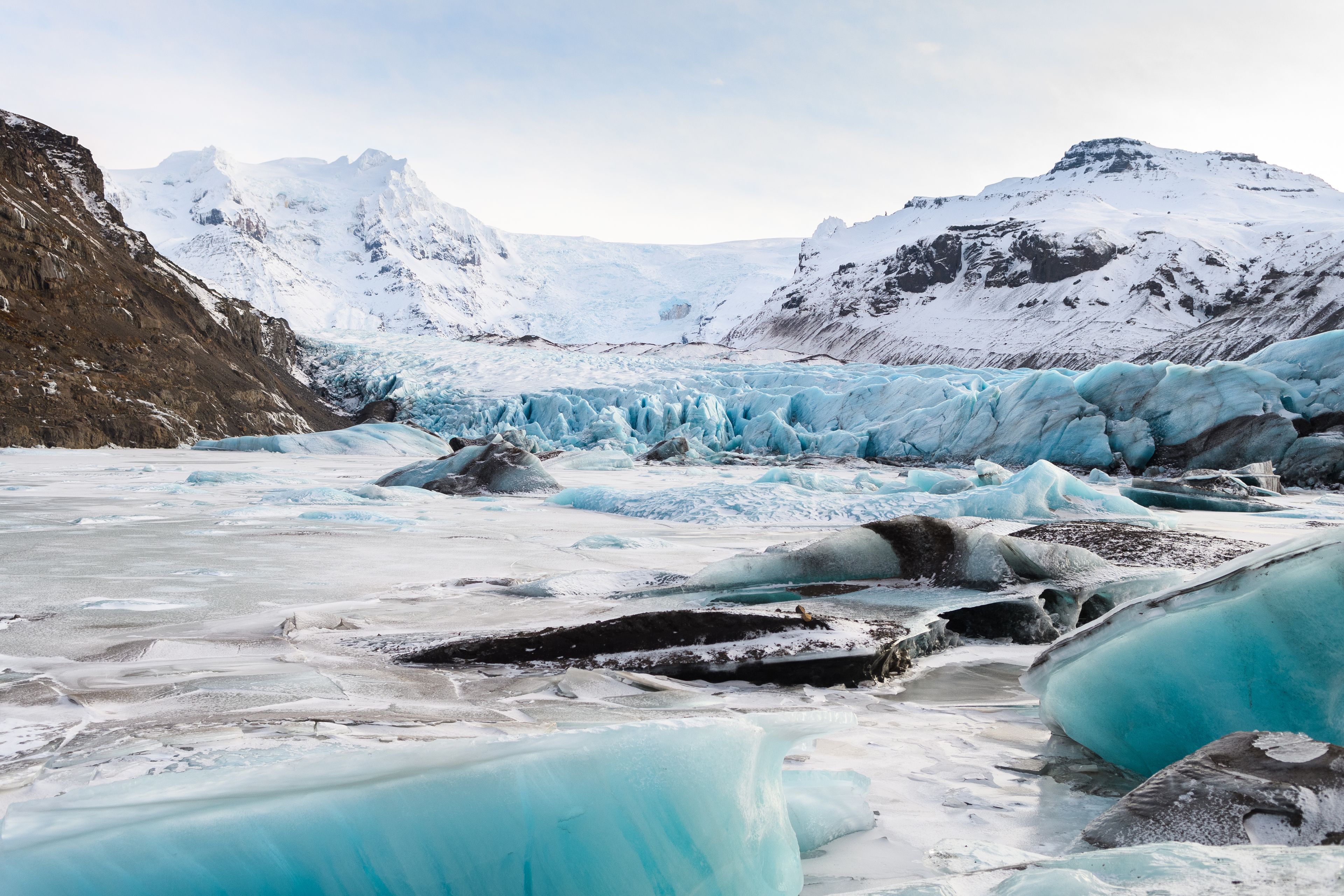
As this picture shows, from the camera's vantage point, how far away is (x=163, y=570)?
3.90 meters

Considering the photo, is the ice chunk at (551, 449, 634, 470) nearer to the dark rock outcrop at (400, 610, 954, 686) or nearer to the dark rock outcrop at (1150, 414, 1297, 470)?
the dark rock outcrop at (1150, 414, 1297, 470)

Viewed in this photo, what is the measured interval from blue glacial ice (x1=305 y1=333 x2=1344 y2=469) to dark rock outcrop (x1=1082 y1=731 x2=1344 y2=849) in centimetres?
1447

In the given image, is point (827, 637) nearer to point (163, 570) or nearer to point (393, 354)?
point (163, 570)

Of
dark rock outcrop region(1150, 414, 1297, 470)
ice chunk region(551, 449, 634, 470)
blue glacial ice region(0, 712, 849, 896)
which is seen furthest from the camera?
ice chunk region(551, 449, 634, 470)

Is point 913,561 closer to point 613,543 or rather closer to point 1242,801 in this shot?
point 613,543

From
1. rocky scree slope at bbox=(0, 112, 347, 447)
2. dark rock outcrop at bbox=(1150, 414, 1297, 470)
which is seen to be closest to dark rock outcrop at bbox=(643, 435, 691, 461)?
dark rock outcrop at bbox=(1150, 414, 1297, 470)

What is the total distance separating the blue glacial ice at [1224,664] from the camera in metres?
1.71

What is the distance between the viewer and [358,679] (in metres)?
2.18

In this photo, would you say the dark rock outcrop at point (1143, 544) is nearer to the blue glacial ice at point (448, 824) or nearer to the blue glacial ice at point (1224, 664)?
the blue glacial ice at point (1224, 664)

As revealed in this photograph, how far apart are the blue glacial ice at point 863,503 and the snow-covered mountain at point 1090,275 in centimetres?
4635

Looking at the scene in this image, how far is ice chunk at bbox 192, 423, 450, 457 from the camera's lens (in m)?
17.1

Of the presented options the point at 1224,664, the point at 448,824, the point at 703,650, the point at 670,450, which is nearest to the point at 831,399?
the point at 670,450

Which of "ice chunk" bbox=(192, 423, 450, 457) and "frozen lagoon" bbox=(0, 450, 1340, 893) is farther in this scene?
"ice chunk" bbox=(192, 423, 450, 457)

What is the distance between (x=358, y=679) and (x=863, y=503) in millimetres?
6157
